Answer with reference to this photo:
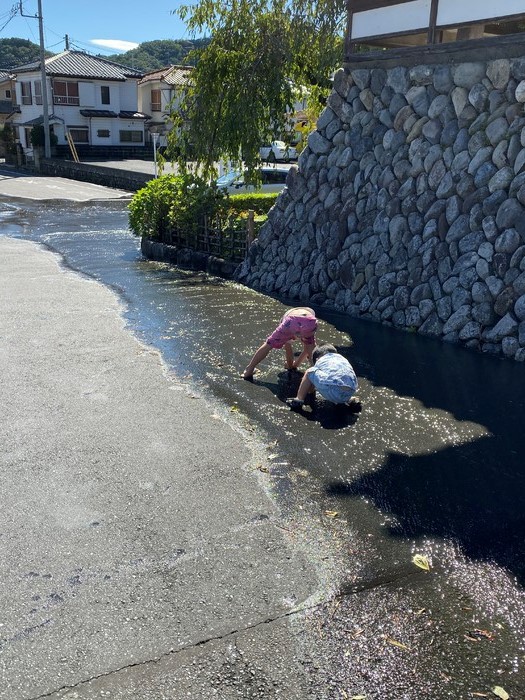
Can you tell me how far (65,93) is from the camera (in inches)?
1865

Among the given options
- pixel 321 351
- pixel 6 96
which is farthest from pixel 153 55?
pixel 321 351

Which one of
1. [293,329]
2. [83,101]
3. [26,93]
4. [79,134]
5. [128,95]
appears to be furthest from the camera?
[128,95]

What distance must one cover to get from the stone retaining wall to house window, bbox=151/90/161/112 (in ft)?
142

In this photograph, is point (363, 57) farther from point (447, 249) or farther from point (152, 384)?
point (152, 384)

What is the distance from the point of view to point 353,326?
10.4m

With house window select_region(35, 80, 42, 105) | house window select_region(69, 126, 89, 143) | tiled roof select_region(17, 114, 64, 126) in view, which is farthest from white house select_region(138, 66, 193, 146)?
house window select_region(35, 80, 42, 105)

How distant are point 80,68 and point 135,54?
5683 cm

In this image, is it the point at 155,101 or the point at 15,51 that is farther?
the point at 15,51

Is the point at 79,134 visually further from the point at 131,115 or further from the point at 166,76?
the point at 166,76

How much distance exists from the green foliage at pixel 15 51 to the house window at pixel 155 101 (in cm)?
3781

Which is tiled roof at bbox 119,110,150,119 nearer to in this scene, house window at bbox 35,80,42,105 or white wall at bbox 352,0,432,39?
house window at bbox 35,80,42,105

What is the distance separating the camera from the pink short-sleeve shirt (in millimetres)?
7457

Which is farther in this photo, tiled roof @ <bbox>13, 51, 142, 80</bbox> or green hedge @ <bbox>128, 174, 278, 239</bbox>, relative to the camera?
tiled roof @ <bbox>13, 51, 142, 80</bbox>

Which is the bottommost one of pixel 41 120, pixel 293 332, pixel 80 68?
pixel 293 332
